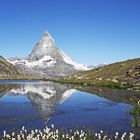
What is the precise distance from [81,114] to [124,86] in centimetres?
7735

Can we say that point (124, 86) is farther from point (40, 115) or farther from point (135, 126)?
point (135, 126)

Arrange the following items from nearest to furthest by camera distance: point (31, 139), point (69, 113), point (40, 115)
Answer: point (31, 139) < point (40, 115) < point (69, 113)

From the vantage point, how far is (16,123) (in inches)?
1937

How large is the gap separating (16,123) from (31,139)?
16040 mm

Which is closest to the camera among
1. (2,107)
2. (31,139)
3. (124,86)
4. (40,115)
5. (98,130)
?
(31,139)

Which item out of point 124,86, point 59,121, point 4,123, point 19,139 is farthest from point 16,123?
point 124,86

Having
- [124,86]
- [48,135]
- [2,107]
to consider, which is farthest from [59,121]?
[124,86]

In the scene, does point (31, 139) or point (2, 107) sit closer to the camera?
point (31, 139)

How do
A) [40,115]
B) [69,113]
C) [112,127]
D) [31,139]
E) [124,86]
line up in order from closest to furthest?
[31,139], [112,127], [40,115], [69,113], [124,86]

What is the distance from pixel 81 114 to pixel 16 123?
605 inches

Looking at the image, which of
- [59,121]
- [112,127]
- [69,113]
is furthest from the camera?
[69,113]

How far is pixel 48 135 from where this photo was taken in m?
34.8

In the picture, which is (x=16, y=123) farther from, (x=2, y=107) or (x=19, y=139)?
(x=2, y=107)

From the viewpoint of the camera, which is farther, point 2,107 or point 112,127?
point 2,107
